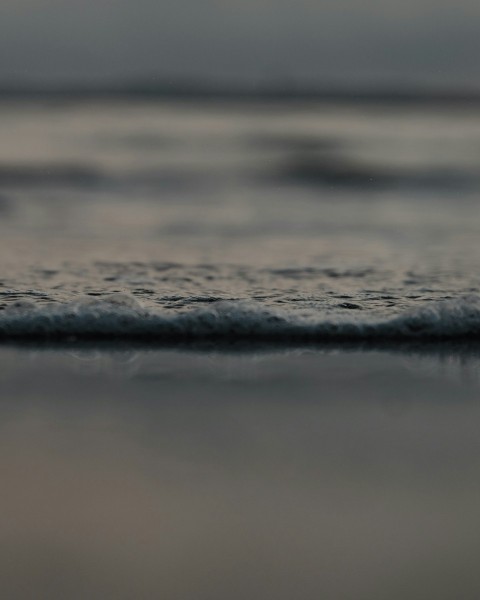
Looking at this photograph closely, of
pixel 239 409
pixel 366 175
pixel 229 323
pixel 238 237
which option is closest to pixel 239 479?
pixel 239 409

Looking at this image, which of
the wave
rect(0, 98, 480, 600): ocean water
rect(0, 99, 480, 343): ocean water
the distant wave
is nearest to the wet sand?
rect(0, 98, 480, 600): ocean water

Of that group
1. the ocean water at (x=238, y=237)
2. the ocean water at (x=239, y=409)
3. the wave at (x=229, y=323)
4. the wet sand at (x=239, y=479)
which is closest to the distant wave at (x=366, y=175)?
the ocean water at (x=238, y=237)

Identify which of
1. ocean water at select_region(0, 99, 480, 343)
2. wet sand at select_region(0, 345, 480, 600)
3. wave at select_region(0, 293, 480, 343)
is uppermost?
ocean water at select_region(0, 99, 480, 343)

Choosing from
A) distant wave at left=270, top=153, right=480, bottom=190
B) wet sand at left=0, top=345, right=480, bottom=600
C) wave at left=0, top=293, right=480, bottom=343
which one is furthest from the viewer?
distant wave at left=270, top=153, right=480, bottom=190

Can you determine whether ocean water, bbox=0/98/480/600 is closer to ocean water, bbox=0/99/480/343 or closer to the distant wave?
ocean water, bbox=0/99/480/343

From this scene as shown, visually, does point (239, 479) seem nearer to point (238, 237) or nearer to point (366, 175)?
point (238, 237)

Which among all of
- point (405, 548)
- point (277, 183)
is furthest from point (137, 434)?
point (277, 183)
